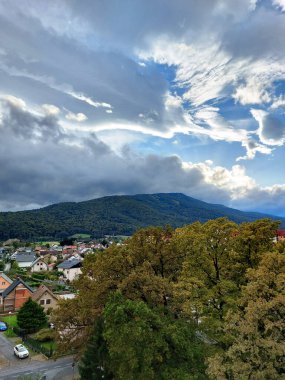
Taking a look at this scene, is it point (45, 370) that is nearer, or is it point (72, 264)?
point (45, 370)

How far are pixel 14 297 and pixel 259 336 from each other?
2664 inches

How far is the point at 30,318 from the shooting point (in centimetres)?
5722

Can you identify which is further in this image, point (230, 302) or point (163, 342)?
point (230, 302)

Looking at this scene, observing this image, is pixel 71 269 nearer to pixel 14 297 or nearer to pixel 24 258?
pixel 24 258

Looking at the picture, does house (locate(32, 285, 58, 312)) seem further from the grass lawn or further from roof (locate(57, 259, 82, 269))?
roof (locate(57, 259, 82, 269))

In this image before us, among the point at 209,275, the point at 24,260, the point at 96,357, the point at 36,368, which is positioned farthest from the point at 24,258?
the point at 209,275

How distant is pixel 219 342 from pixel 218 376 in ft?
14.2

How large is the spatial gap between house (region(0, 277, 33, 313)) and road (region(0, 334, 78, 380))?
28.4 meters

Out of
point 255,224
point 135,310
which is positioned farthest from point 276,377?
point 255,224

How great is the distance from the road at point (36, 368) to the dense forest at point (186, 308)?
10.1 metres

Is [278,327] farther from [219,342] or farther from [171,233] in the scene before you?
[171,233]

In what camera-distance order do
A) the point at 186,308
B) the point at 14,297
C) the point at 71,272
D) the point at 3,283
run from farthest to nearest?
the point at 71,272, the point at 3,283, the point at 14,297, the point at 186,308

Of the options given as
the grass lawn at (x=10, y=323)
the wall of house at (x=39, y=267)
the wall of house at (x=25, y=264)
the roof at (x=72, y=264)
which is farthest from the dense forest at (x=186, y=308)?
the wall of house at (x=25, y=264)

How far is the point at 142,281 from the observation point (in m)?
26.0
